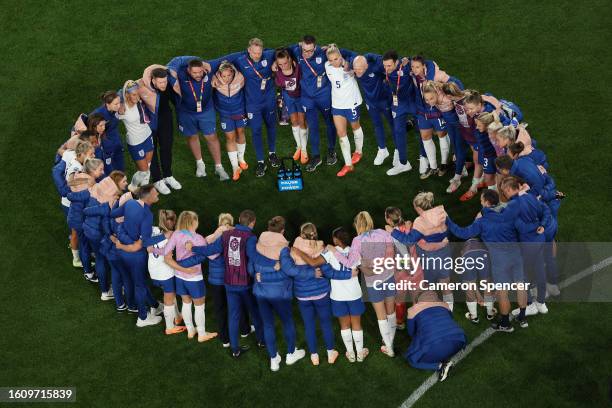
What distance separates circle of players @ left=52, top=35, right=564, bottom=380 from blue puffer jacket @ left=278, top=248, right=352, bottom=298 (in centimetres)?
1

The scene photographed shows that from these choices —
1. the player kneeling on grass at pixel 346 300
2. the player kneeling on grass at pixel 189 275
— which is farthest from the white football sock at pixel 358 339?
the player kneeling on grass at pixel 189 275

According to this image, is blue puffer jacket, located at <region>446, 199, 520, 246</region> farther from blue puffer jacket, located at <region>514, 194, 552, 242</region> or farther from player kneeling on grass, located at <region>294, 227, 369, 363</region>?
player kneeling on grass, located at <region>294, 227, 369, 363</region>

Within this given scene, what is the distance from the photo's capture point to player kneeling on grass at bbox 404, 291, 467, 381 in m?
11.0

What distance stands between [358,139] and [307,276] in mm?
4264

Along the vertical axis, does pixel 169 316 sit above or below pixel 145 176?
below

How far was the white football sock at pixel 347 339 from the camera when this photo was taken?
11273mm

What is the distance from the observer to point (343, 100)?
45.3ft

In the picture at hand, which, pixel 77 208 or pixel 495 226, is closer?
pixel 495 226

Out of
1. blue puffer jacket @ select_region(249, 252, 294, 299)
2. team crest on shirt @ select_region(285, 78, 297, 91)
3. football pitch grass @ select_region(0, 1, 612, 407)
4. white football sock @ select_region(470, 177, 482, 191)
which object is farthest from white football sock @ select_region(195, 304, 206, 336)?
white football sock @ select_region(470, 177, 482, 191)

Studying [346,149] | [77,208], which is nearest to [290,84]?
[346,149]

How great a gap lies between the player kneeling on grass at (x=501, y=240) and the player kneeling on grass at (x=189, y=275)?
313cm

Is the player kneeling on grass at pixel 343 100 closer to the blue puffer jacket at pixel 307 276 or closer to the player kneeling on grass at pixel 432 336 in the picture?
the player kneeling on grass at pixel 432 336

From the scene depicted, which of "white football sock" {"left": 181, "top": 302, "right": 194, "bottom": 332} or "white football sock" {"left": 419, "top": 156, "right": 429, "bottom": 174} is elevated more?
"white football sock" {"left": 419, "top": 156, "right": 429, "bottom": 174}

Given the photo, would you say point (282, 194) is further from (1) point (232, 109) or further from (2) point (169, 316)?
(2) point (169, 316)
